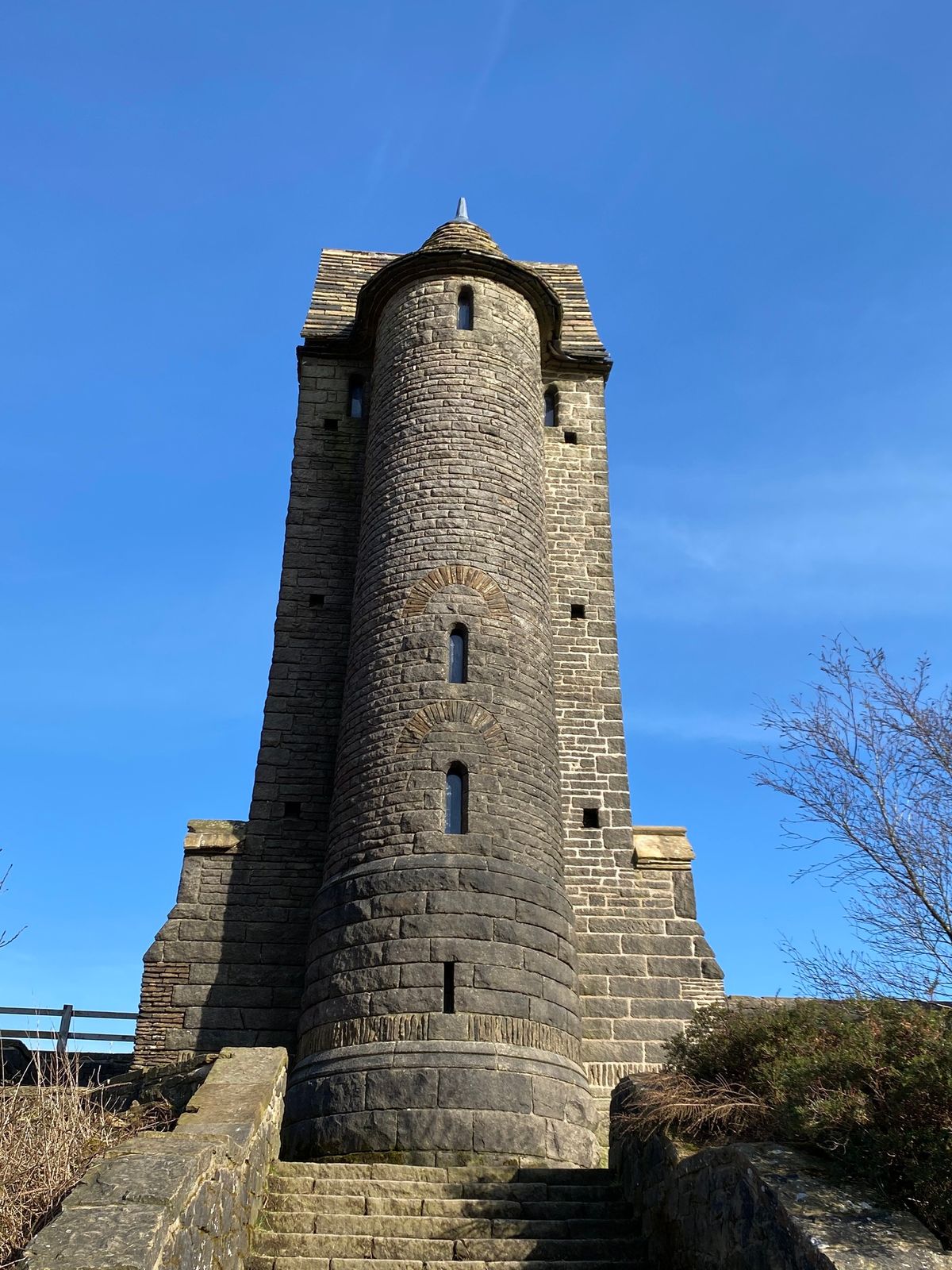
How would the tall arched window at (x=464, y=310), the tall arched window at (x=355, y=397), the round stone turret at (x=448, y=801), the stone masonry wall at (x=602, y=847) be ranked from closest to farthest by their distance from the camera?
the round stone turret at (x=448, y=801), the stone masonry wall at (x=602, y=847), the tall arched window at (x=464, y=310), the tall arched window at (x=355, y=397)

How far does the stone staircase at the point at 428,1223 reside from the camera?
21.5 feet

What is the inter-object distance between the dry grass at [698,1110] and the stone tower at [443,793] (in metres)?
3.03

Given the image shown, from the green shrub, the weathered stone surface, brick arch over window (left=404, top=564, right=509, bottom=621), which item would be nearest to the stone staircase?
the weathered stone surface

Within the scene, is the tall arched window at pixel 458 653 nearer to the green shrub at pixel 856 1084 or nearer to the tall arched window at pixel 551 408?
the green shrub at pixel 856 1084

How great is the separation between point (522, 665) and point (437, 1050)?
179 inches

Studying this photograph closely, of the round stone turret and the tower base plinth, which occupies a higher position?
the round stone turret

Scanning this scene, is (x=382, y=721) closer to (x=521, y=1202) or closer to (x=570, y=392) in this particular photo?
(x=521, y=1202)

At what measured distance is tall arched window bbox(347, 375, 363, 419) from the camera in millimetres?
17578

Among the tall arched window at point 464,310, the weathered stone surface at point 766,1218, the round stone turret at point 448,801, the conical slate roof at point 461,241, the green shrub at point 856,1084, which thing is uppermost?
the conical slate roof at point 461,241

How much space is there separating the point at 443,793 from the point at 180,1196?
21.3ft

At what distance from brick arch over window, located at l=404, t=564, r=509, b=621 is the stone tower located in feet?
0.10

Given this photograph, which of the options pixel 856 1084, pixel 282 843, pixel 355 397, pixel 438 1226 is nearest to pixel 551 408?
pixel 355 397

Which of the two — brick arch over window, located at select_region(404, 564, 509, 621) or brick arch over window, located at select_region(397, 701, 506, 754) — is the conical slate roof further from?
brick arch over window, located at select_region(397, 701, 506, 754)

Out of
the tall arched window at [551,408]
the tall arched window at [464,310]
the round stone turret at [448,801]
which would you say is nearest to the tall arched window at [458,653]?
the round stone turret at [448,801]
